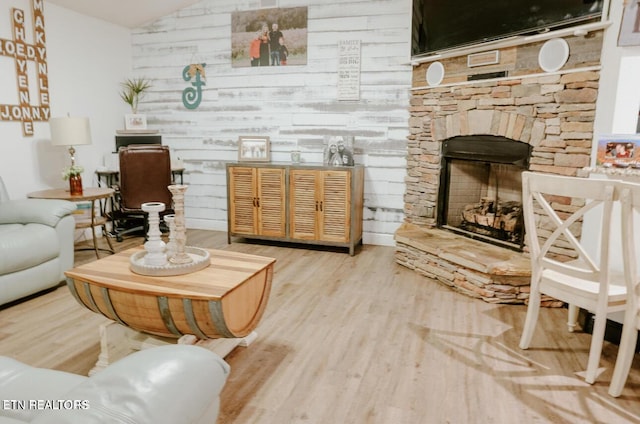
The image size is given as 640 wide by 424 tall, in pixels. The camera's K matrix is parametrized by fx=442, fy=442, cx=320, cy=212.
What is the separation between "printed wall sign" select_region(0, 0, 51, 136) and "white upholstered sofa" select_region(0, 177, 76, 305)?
0.90m

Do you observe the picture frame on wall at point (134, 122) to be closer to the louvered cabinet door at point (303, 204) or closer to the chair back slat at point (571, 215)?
the louvered cabinet door at point (303, 204)

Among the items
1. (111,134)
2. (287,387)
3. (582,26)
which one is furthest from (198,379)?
(111,134)

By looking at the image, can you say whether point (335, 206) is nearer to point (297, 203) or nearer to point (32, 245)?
point (297, 203)

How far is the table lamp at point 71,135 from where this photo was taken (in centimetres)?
387

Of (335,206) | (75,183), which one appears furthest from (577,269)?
(75,183)

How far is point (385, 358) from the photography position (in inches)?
94.3

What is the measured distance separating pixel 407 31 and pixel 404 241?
208cm

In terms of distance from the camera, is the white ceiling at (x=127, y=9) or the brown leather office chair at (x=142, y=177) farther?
the white ceiling at (x=127, y=9)

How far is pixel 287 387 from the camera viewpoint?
2115 mm

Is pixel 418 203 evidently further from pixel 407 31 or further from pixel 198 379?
pixel 198 379

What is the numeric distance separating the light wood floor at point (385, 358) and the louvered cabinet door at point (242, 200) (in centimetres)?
132

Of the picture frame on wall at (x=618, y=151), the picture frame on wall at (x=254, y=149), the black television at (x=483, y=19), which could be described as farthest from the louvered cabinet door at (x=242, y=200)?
the picture frame on wall at (x=618, y=151)

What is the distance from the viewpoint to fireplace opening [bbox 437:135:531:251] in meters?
3.59

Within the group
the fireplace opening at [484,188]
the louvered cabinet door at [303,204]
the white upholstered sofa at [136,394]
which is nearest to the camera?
the white upholstered sofa at [136,394]
